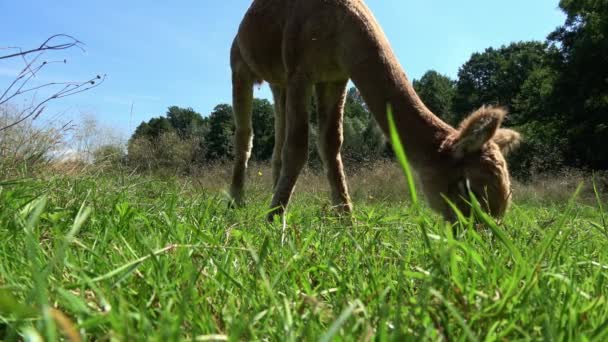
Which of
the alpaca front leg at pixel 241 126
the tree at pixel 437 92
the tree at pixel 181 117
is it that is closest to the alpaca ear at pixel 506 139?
the alpaca front leg at pixel 241 126

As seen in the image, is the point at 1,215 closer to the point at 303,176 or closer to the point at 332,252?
the point at 332,252

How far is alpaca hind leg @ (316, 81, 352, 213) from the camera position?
4.39m

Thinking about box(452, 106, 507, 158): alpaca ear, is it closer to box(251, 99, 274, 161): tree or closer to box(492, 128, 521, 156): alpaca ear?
box(492, 128, 521, 156): alpaca ear

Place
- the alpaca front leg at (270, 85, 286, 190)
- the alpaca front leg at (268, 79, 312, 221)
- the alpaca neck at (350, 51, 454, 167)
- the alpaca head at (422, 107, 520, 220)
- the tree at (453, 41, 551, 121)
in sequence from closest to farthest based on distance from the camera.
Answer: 1. the alpaca head at (422, 107, 520, 220)
2. the alpaca neck at (350, 51, 454, 167)
3. the alpaca front leg at (268, 79, 312, 221)
4. the alpaca front leg at (270, 85, 286, 190)
5. the tree at (453, 41, 551, 121)

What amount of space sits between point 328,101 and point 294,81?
2.47ft

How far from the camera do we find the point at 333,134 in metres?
4.45

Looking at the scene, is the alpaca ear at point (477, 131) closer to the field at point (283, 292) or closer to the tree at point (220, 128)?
the field at point (283, 292)

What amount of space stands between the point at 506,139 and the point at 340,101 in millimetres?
1738

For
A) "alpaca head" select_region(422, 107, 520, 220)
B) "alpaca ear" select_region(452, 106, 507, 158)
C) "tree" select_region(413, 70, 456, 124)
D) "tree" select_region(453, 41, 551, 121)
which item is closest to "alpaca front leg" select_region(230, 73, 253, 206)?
"alpaca head" select_region(422, 107, 520, 220)

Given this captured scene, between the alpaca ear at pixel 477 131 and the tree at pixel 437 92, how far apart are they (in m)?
51.0

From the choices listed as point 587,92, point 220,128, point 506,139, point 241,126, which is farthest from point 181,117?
point 506,139

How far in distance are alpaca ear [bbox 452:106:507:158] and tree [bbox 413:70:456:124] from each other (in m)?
51.0

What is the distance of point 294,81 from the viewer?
152 inches

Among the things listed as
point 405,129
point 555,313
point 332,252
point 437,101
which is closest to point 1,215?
point 332,252
